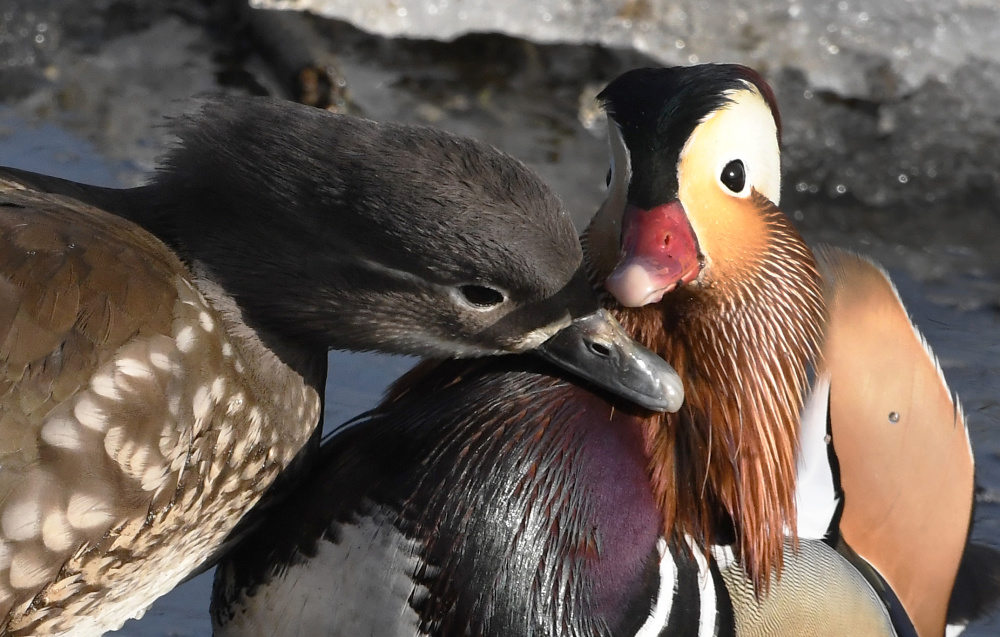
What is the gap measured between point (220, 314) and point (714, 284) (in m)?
0.96

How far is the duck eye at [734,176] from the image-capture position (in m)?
2.54

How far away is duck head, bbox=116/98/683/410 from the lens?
2338mm

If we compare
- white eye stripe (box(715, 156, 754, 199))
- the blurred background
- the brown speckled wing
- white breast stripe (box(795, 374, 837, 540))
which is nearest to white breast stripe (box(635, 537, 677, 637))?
white breast stripe (box(795, 374, 837, 540))

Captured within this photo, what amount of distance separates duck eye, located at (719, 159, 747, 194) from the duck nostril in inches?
15.5

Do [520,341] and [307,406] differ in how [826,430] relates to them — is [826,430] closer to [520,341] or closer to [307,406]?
[520,341]

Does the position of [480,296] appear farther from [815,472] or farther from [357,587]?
[815,472]

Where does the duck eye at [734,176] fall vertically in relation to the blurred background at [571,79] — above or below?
above

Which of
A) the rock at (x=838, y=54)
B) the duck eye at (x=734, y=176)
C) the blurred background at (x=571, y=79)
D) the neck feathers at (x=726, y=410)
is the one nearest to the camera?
the duck eye at (x=734, y=176)

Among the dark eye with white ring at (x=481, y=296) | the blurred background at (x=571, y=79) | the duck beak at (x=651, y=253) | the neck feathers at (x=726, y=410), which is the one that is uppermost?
the duck beak at (x=651, y=253)

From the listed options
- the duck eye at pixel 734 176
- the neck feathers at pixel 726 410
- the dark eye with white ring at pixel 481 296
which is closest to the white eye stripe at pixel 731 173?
the duck eye at pixel 734 176

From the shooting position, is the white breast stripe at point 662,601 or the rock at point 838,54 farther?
the rock at point 838,54

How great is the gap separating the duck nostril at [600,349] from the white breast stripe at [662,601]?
396 mm

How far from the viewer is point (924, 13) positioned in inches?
207

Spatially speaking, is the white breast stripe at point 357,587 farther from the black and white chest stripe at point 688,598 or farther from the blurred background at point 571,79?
the blurred background at point 571,79
